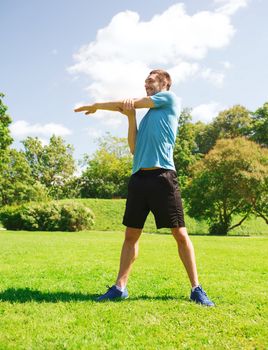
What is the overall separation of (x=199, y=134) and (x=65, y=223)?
3265cm

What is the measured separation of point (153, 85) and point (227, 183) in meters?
19.9

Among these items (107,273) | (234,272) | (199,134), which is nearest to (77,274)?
(107,273)

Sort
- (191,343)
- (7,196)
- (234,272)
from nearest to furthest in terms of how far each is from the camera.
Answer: (191,343) → (234,272) → (7,196)

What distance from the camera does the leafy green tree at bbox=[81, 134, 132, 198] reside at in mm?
48253

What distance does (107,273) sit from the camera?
590 centimetres

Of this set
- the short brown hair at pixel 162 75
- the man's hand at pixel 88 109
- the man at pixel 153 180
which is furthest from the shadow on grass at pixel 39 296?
the short brown hair at pixel 162 75

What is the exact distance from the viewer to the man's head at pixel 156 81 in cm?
448

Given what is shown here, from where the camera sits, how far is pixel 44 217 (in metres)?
24.3

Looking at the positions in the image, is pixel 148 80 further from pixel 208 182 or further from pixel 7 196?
pixel 7 196

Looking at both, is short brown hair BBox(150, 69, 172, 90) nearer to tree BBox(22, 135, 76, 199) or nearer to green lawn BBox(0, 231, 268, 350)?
green lawn BBox(0, 231, 268, 350)

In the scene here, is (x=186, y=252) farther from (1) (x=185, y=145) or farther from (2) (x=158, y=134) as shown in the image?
(1) (x=185, y=145)

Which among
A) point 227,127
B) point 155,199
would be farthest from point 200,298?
point 227,127

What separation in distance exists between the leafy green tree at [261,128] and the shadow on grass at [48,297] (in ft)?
143

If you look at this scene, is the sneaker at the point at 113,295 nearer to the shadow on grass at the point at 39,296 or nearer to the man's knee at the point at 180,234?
the shadow on grass at the point at 39,296
